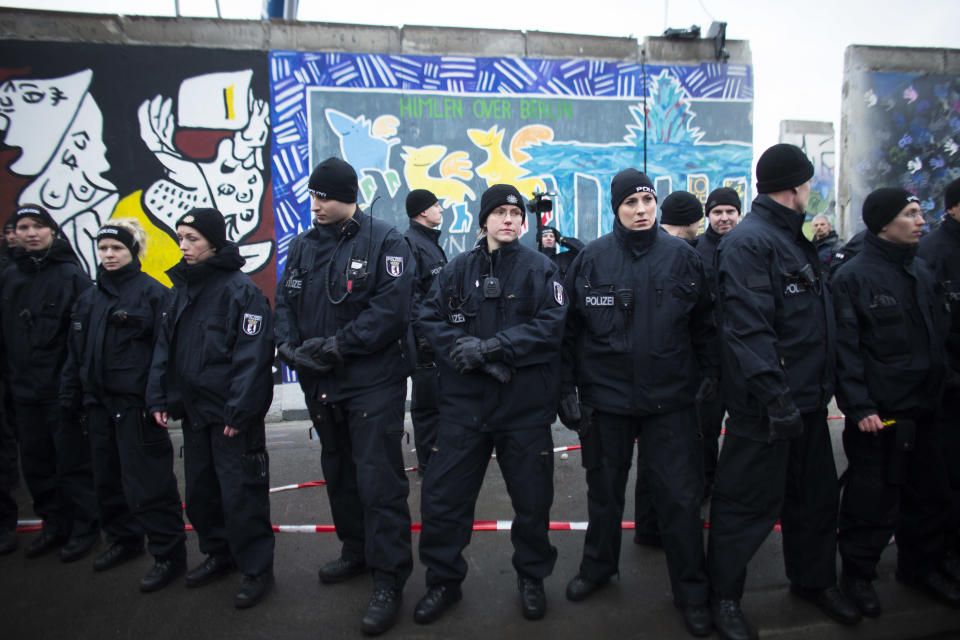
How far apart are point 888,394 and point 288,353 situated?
3045mm

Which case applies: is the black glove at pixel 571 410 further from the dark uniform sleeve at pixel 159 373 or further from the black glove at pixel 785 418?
the dark uniform sleeve at pixel 159 373

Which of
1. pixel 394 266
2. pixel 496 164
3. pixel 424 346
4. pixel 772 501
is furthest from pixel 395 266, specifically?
pixel 496 164

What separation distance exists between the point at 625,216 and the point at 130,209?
22.7ft

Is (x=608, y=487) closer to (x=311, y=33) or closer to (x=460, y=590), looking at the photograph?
(x=460, y=590)

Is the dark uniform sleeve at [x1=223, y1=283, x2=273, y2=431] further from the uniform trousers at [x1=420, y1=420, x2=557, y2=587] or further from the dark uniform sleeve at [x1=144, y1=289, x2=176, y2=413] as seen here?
the uniform trousers at [x1=420, y1=420, x2=557, y2=587]

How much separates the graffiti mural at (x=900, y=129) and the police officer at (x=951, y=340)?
6656 mm

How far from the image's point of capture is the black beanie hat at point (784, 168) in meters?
2.95

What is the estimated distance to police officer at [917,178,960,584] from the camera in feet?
10.9

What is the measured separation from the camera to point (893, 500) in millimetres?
3092

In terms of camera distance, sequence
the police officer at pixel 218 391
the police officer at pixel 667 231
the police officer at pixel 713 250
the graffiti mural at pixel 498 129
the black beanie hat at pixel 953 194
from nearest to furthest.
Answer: the police officer at pixel 218 391 < the black beanie hat at pixel 953 194 < the police officer at pixel 667 231 < the police officer at pixel 713 250 < the graffiti mural at pixel 498 129

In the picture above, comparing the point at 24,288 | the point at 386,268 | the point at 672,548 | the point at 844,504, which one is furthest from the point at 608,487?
the point at 24,288

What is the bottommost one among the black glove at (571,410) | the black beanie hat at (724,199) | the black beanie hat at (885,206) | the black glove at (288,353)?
the black glove at (571,410)

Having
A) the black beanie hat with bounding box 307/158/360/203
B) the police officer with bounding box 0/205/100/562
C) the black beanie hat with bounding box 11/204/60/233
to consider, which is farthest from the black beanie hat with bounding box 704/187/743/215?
the black beanie hat with bounding box 11/204/60/233

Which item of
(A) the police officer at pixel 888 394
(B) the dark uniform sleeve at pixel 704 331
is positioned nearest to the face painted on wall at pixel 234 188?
(B) the dark uniform sleeve at pixel 704 331
